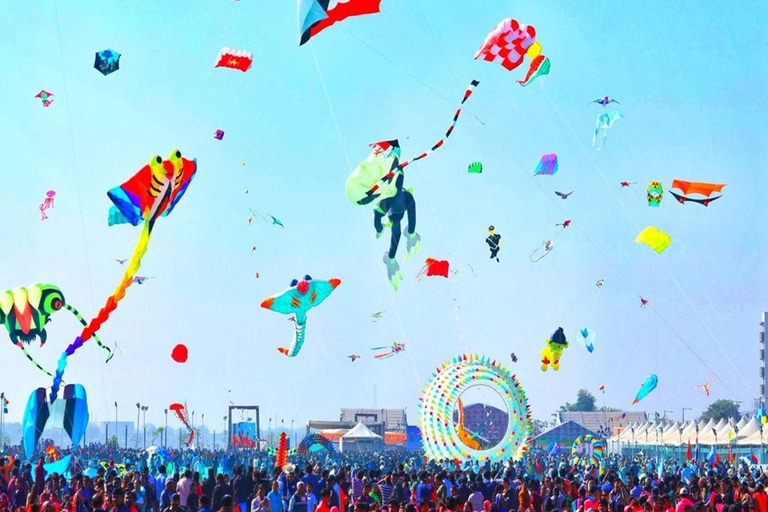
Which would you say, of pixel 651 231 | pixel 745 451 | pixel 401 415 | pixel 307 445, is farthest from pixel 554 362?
pixel 401 415

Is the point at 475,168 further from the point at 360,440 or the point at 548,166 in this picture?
the point at 360,440

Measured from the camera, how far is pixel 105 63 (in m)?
32.2

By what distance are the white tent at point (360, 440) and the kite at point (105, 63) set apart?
6139cm

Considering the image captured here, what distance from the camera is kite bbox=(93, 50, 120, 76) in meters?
32.1

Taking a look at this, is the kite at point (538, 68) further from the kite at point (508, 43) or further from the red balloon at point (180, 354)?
the red balloon at point (180, 354)

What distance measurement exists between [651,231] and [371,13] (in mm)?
19847

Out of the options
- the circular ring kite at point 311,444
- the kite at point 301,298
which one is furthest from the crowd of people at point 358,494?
the circular ring kite at point 311,444

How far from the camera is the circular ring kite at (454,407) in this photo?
42.4m

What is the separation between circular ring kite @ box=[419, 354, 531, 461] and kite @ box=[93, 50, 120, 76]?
1832cm

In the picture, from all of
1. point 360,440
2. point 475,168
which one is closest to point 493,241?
point 475,168

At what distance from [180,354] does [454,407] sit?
11147mm

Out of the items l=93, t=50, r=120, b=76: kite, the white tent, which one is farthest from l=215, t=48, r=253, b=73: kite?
the white tent

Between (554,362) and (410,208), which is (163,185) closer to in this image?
(410,208)

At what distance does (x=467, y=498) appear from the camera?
19984 mm
